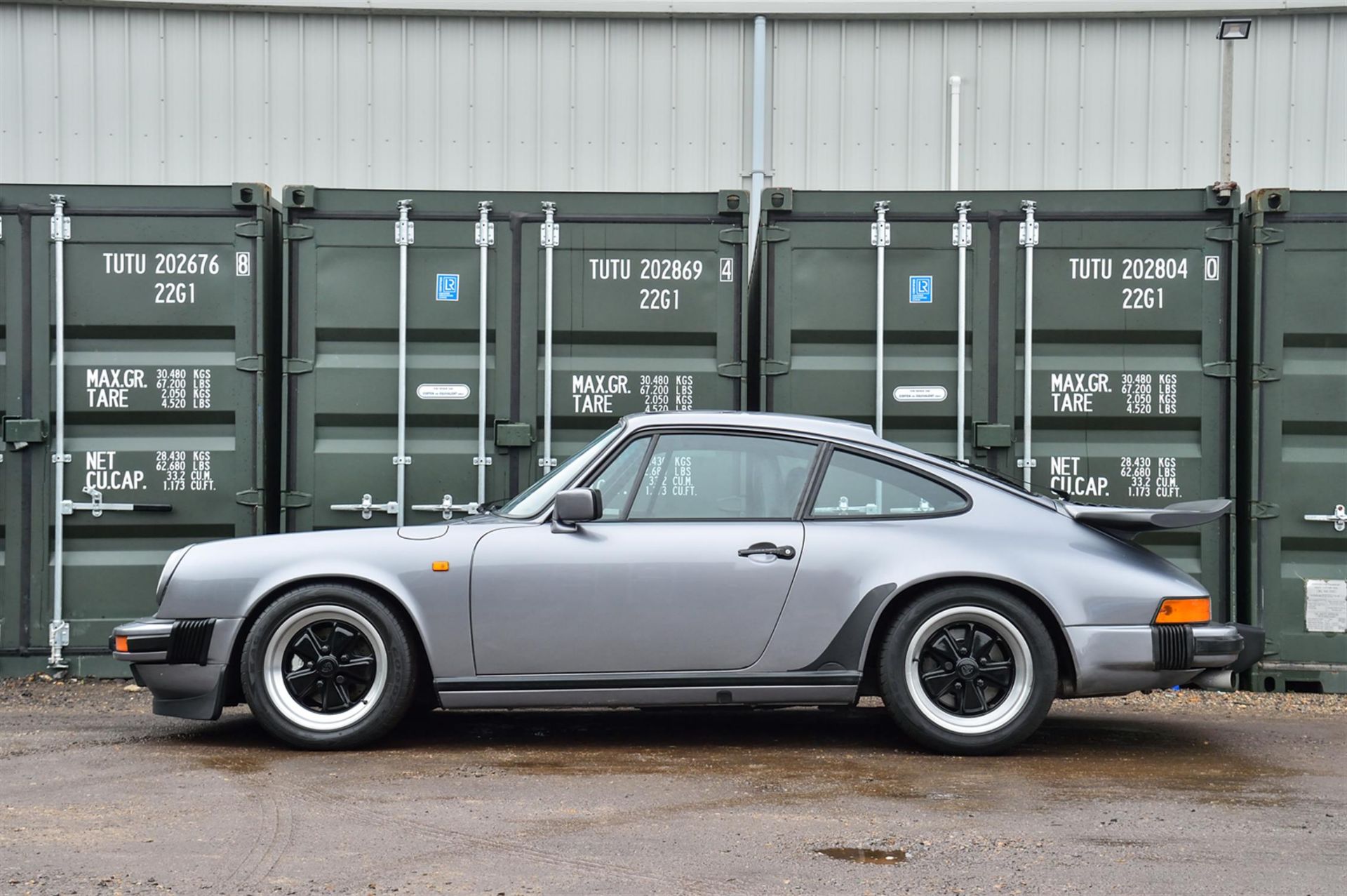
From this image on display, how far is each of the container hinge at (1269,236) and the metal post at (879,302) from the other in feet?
7.08

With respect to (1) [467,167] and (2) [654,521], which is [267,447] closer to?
(2) [654,521]

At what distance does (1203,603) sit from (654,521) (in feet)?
7.63

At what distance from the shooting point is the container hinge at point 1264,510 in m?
6.84

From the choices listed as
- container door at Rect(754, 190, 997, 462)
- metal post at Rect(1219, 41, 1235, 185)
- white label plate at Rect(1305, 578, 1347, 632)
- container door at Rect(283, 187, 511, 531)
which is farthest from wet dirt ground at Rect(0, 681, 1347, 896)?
metal post at Rect(1219, 41, 1235, 185)

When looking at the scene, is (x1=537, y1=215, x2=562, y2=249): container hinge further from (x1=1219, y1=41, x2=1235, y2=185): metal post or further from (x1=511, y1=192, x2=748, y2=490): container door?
(x1=1219, y1=41, x2=1235, y2=185): metal post

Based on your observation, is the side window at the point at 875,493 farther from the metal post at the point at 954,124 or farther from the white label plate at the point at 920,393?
the metal post at the point at 954,124

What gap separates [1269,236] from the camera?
22.8 ft

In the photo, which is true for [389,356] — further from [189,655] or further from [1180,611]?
[1180,611]

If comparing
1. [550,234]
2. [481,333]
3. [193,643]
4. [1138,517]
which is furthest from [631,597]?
[550,234]

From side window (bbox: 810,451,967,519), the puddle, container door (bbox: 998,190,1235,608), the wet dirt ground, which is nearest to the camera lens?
the wet dirt ground

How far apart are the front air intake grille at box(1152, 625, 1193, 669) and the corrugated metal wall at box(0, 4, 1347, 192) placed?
6.47m

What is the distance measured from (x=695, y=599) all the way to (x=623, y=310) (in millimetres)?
2693

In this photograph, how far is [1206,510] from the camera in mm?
5055

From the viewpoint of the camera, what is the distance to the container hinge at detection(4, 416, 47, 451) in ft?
22.8
